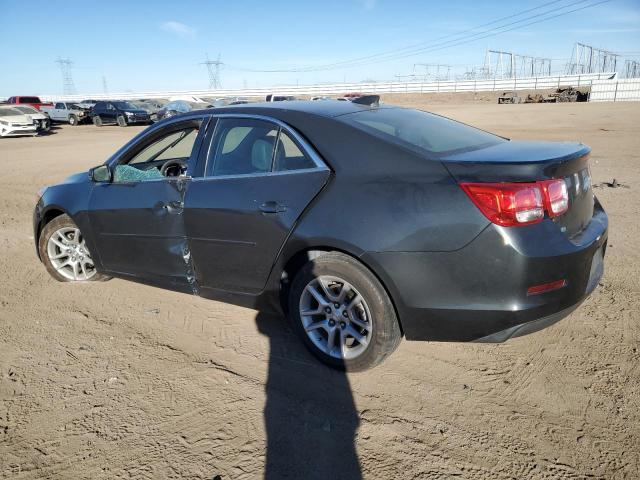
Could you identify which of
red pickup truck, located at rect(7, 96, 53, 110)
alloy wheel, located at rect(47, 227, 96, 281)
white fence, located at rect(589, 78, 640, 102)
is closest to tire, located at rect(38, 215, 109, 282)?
alloy wheel, located at rect(47, 227, 96, 281)

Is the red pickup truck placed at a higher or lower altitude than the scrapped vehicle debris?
higher

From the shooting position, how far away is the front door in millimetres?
3615

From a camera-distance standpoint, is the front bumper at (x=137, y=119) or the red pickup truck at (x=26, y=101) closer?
the front bumper at (x=137, y=119)

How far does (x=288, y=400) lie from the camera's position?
2.83 metres

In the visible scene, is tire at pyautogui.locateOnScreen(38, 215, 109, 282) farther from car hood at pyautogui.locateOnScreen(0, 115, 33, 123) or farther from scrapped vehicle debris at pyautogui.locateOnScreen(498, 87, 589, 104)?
scrapped vehicle debris at pyautogui.locateOnScreen(498, 87, 589, 104)

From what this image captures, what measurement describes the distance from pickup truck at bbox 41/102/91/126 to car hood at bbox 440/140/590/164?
36790mm

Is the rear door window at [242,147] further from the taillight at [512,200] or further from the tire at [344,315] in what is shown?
the taillight at [512,200]

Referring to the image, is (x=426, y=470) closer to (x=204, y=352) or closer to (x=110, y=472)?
(x=110, y=472)

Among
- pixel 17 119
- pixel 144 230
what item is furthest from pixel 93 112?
pixel 144 230

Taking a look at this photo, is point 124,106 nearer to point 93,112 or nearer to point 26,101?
point 93,112

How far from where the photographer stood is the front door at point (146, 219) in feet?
11.9

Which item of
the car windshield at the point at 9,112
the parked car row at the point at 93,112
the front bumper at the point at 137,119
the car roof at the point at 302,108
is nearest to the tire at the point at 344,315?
the car roof at the point at 302,108

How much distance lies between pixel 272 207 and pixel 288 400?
121 cm

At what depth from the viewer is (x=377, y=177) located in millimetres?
2764
